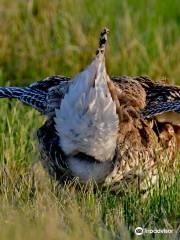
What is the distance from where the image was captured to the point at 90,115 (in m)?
6.00

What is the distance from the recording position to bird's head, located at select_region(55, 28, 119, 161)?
5.96m

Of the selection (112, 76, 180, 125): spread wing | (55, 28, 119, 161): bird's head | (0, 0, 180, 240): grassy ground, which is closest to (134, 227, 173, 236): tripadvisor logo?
(55, 28, 119, 161): bird's head

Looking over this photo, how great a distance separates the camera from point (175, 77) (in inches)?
405

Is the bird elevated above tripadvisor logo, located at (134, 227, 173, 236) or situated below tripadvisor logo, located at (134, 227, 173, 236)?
above

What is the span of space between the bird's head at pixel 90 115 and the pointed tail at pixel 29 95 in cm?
44

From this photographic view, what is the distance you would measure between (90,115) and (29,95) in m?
0.85

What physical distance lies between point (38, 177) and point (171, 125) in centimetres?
97

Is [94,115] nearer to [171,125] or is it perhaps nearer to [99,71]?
[99,71]

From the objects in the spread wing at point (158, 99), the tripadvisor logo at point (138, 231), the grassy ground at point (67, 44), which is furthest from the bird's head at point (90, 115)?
the grassy ground at point (67, 44)

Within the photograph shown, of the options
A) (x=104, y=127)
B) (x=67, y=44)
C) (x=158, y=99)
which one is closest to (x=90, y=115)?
(x=104, y=127)

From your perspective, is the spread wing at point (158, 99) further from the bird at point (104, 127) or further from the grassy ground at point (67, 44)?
the grassy ground at point (67, 44)

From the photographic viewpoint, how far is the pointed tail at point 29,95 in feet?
21.7

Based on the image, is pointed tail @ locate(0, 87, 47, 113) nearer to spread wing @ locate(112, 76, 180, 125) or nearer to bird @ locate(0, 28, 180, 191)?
bird @ locate(0, 28, 180, 191)

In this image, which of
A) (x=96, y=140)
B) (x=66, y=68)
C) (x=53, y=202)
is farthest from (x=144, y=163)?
(x=66, y=68)
